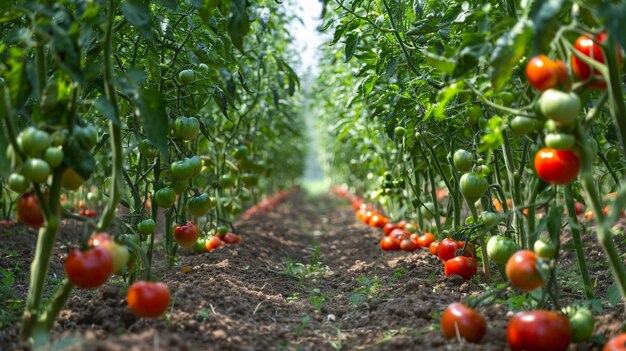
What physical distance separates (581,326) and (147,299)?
62.5 inches

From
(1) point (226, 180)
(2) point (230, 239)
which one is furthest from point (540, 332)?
(1) point (226, 180)

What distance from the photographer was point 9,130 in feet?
→ 6.59

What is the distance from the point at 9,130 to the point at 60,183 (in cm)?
26

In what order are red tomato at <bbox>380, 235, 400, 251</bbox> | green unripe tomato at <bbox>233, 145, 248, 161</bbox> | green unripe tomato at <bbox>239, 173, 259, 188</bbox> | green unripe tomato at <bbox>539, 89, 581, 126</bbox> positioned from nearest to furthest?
green unripe tomato at <bbox>539, 89, 581, 126</bbox>
red tomato at <bbox>380, 235, 400, 251</bbox>
green unripe tomato at <bbox>233, 145, 248, 161</bbox>
green unripe tomato at <bbox>239, 173, 259, 188</bbox>

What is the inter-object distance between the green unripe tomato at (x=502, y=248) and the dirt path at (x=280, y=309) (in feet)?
0.72

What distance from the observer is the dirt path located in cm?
221

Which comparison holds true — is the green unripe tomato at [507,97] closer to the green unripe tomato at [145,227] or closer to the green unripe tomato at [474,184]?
the green unripe tomato at [474,184]

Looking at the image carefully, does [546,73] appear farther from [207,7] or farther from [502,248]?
[207,7]

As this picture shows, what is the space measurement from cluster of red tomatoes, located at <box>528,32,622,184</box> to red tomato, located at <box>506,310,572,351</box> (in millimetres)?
482

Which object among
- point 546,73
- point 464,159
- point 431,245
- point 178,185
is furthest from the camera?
point 431,245

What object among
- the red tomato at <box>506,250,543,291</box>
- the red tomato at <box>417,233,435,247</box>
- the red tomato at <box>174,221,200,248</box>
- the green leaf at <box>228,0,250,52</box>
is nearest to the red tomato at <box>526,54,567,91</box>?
the red tomato at <box>506,250,543,291</box>

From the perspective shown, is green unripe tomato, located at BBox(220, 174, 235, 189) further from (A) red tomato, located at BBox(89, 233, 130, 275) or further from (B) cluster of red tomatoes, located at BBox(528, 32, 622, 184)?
(B) cluster of red tomatoes, located at BBox(528, 32, 622, 184)

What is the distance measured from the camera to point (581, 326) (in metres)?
2.01

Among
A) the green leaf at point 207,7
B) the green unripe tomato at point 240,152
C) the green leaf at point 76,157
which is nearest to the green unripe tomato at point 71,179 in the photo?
the green leaf at point 76,157
